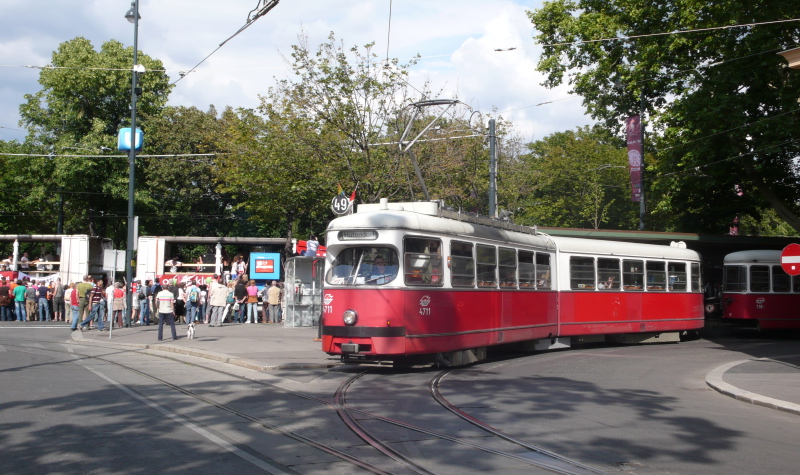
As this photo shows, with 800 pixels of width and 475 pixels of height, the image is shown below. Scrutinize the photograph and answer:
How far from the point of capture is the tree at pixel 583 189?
176 ft

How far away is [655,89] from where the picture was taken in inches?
1218

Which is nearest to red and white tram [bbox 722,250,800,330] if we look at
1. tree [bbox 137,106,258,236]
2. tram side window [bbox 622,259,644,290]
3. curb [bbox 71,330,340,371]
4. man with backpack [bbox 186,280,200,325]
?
tram side window [bbox 622,259,644,290]

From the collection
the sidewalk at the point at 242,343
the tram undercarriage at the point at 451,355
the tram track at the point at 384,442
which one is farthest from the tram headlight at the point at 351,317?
the sidewalk at the point at 242,343

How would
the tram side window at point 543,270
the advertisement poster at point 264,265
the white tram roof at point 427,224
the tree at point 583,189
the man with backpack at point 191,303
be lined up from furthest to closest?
the tree at point 583,189 → the advertisement poster at point 264,265 → the man with backpack at point 191,303 → the tram side window at point 543,270 → the white tram roof at point 427,224

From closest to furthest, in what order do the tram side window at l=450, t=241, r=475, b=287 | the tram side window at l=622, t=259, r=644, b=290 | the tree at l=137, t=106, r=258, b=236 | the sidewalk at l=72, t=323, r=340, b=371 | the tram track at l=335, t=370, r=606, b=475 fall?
the tram track at l=335, t=370, r=606, b=475
the tram side window at l=450, t=241, r=475, b=287
the sidewalk at l=72, t=323, r=340, b=371
the tram side window at l=622, t=259, r=644, b=290
the tree at l=137, t=106, r=258, b=236

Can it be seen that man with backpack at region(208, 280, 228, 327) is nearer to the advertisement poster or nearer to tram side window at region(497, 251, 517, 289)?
the advertisement poster

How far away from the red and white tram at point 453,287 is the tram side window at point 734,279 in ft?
24.6

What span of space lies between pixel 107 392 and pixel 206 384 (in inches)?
66.7

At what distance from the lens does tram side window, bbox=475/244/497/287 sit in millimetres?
15828

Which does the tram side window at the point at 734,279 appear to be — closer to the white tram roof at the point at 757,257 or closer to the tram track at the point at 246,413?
the white tram roof at the point at 757,257

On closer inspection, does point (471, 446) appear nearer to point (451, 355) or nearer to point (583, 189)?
point (451, 355)

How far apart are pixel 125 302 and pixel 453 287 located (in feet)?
50.0

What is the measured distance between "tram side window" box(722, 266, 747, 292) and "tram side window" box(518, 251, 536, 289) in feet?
Answer: 39.3

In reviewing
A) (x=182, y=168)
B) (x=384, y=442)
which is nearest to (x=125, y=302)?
(x=384, y=442)
